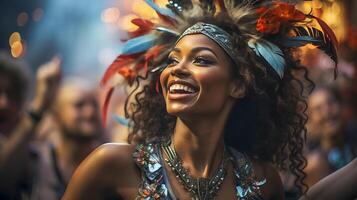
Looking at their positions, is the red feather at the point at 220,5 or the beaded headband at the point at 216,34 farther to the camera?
the red feather at the point at 220,5

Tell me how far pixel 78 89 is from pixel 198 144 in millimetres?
3115

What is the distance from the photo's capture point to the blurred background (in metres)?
6.36

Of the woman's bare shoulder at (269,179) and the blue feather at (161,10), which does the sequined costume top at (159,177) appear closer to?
the woman's bare shoulder at (269,179)

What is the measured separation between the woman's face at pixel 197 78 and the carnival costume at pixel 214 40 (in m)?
0.06

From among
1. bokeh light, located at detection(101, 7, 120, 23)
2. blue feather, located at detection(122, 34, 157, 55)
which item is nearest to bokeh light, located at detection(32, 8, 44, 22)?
bokeh light, located at detection(101, 7, 120, 23)

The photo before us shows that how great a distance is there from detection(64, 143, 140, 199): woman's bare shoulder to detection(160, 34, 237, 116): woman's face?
0.33 meters

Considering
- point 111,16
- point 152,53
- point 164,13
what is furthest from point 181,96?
point 111,16

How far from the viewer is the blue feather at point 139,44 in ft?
16.3

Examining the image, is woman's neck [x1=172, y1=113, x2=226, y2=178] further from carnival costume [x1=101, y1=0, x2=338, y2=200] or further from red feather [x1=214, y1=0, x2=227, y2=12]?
red feather [x1=214, y1=0, x2=227, y2=12]

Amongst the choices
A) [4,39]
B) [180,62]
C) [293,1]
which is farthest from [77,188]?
[4,39]

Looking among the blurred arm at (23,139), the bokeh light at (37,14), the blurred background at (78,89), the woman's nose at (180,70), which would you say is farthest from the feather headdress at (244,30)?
the bokeh light at (37,14)

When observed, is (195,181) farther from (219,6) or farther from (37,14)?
(37,14)

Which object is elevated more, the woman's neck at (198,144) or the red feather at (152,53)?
the red feather at (152,53)

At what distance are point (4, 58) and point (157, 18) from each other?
2191 mm
